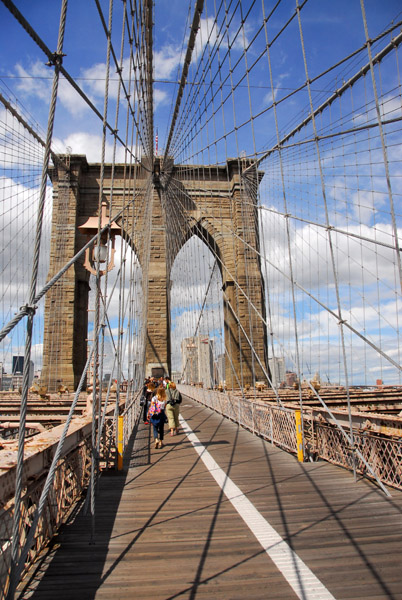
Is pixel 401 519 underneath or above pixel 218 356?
underneath

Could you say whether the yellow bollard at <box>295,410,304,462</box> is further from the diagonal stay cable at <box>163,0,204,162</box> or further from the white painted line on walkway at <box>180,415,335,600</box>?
the diagonal stay cable at <box>163,0,204,162</box>

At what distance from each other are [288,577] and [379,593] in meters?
0.46

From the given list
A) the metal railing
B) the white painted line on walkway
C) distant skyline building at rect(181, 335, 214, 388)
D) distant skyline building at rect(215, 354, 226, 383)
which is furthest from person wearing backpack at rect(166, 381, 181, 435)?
distant skyline building at rect(181, 335, 214, 388)

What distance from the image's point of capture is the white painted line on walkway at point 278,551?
2268 mm

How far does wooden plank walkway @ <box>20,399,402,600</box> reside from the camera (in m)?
2.33

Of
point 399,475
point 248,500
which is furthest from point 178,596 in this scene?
point 399,475

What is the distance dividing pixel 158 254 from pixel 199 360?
11.9 metres

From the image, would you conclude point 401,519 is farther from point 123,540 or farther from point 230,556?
point 123,540

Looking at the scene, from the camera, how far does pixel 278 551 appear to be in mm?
2766

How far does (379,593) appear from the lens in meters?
2.22

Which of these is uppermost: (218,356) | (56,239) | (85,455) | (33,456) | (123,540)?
(56,239)

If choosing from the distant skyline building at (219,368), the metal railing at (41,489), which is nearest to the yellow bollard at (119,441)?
the metal railing at (41,489)

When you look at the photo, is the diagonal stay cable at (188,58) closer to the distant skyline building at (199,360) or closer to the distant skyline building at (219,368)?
the distant skyline building at (219,368)

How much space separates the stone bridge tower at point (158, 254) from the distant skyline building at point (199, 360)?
2430 millimetres
